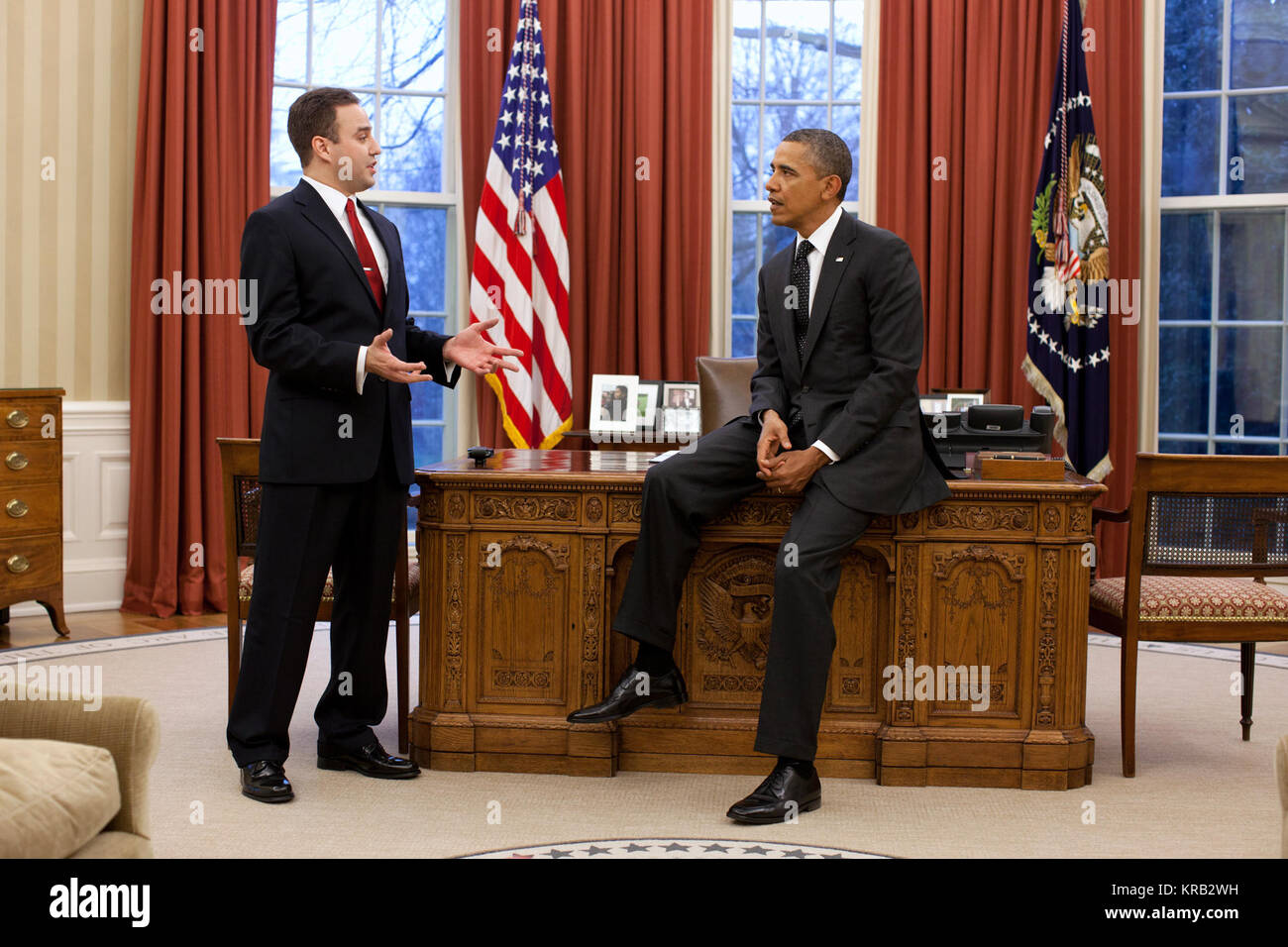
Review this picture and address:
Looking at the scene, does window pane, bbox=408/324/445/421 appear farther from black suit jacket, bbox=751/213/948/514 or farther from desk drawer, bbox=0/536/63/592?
black suit jacket, bbox=751/213/948/514

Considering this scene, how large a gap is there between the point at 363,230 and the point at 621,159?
135 inches

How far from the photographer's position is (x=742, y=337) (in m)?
7.38

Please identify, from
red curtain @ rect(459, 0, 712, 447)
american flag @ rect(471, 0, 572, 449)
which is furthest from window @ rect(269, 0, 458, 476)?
american flag @ rect(471, 0, 572, 449)

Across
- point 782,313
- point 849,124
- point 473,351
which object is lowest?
point 473,351

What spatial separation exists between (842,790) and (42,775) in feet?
7.67

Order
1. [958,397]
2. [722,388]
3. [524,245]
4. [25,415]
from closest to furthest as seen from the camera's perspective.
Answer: [25,415] → [722,388] → [958,397] → [524,245]

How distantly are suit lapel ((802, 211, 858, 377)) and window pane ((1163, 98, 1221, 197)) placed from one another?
410 centimetres

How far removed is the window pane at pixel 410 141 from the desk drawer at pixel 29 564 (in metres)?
2.63

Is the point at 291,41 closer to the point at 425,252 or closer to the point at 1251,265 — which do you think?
the point at 425,252

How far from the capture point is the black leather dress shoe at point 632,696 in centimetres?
367

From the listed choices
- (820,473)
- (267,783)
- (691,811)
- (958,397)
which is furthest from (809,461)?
(958,397)

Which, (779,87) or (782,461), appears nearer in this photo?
(782,461)
